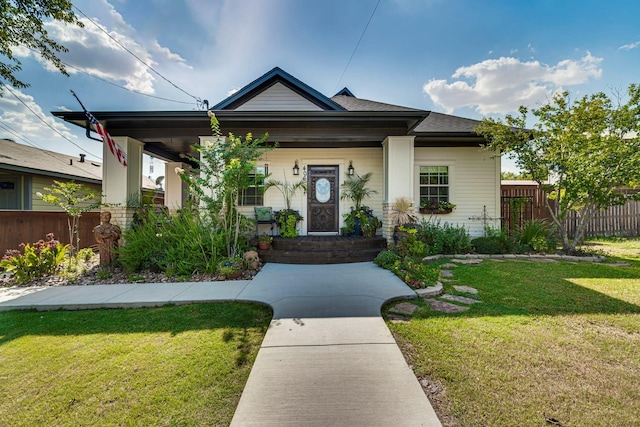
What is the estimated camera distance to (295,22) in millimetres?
7176

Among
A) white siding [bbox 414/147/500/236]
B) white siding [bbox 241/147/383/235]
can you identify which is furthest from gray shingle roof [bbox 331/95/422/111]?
white siding [bbox 414/147/500/236]

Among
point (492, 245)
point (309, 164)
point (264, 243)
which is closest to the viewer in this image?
point (264, 243)

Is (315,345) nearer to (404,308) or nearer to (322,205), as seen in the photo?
(404,308)

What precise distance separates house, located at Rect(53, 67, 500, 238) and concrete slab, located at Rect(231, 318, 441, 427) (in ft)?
14.8

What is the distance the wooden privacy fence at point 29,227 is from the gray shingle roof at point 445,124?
10034 mm

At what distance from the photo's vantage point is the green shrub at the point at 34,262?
4586mm

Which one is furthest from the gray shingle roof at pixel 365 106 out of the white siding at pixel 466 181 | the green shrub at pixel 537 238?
the green shrub at pixel 537 238

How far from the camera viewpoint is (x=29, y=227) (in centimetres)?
639

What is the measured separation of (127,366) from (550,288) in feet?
17.5

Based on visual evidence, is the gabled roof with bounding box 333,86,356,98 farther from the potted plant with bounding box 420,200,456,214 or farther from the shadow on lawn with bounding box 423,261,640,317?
the shadow on lawn with bounding box 423,261,640,317

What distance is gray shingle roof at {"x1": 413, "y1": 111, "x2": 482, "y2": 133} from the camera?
23.4 feet

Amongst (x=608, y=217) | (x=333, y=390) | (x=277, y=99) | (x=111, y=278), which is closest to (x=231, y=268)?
(x=111, y=278)

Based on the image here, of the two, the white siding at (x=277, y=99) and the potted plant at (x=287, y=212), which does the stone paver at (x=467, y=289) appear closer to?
the potted plant at (x=287, y=212)

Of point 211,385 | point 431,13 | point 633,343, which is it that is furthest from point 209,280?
point 431,13
